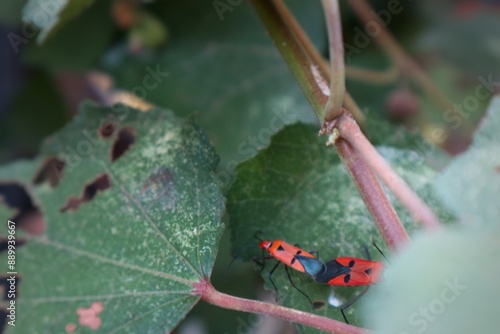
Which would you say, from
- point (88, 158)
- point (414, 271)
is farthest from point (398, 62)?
point (414, 271)

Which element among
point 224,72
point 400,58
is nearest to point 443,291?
point 224,72

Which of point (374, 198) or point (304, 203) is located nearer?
point (374, 198)

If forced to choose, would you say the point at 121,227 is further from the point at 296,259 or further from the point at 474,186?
the point at 474,186

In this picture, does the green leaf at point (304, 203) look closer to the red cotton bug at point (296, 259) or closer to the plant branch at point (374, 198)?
the red cotton bug at point (296, 259)

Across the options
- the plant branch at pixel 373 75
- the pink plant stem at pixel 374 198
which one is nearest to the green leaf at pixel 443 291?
the pink plant stem at pixel 374 198

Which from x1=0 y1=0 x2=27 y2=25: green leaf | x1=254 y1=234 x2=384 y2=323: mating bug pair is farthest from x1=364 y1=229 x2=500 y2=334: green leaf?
x1=0 y1=0 x2=27 y2=25: green leaf

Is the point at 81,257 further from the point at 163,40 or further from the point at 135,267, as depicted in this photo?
the point at 163,40

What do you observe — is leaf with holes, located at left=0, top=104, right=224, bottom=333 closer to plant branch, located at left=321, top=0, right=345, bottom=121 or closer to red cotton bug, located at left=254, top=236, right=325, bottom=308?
red cotton bug, located at left=254, top=236, right=325, bottom=308
